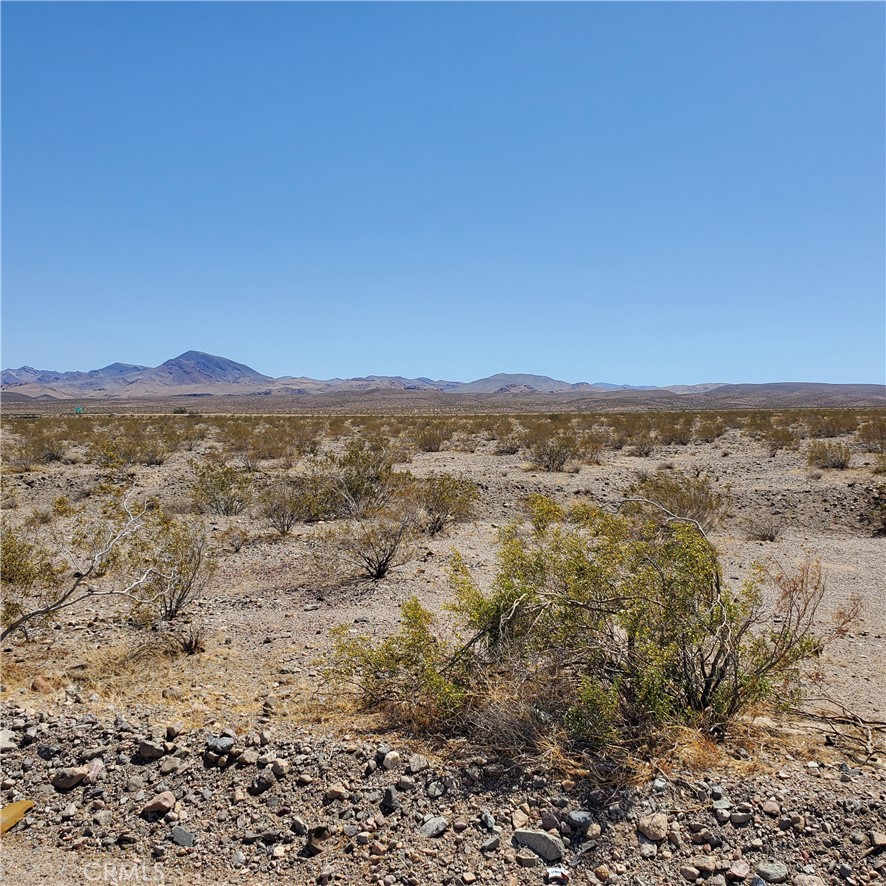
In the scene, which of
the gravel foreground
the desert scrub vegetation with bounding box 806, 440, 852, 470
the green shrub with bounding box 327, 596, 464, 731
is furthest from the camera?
the desert scrub vegetation with bounding box 806, 440, 852, 470

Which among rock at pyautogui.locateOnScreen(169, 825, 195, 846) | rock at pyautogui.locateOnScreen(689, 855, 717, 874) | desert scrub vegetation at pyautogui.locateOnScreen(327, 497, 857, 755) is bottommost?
rock at pyautogui.locateOnScreen(169, 825, 195, 846)

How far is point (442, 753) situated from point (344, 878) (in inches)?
40.8

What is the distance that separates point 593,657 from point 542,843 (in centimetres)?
141

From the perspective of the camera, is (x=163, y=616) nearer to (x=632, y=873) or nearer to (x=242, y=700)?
(x=242, y=700)

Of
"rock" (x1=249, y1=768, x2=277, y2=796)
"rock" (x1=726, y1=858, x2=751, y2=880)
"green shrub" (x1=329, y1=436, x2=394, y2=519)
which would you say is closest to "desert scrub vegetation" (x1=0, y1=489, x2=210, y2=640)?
"rock" (x1=249, y1=768, x2=277, y2=796)

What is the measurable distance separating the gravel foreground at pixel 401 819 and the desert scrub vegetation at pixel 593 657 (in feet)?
1.21

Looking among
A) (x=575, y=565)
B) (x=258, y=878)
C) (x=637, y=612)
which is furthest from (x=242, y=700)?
(x=637, y=612)

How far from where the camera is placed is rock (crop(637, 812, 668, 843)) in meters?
3.19

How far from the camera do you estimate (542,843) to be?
321 centimetres

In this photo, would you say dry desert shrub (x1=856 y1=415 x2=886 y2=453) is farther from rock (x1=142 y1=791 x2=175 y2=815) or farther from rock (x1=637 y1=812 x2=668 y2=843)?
rock (x1=142 y1=791 x2=175 y2=815)

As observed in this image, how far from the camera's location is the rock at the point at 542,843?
3164mm

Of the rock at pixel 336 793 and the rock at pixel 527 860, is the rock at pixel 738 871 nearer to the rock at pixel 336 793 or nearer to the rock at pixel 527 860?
the rock at pixel 527 860

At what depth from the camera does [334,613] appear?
7.35m

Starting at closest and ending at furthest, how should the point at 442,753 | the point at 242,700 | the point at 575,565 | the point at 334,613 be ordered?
1. the point at 442,753
2. the point at 575,565
3. the point at 242,700
4. the point at 334,613
